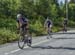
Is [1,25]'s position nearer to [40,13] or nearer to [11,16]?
[11,16]

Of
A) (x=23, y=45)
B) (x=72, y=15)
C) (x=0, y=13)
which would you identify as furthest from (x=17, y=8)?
(x=72, y=15)

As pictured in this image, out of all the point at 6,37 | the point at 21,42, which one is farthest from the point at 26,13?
the point at 21,42

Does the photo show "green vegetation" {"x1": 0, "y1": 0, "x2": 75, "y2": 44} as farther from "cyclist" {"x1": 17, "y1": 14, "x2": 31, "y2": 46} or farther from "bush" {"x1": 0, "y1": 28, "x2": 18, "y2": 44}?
"cyclist" {"x1": 17, "y1": 14, "x2": 31, "y2": 46}

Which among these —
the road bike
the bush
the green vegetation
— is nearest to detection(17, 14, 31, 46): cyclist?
the road bike

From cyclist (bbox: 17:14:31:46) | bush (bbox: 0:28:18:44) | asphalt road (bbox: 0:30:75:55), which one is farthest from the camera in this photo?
bush (bbox: 0:28:18:44)

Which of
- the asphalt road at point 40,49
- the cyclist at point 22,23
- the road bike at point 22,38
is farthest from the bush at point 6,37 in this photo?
A: the cyclist at point 22,23

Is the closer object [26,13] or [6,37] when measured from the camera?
[6,37]

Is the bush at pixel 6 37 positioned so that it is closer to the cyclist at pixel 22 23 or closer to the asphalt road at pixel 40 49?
the asphalt road at pixel 40 49

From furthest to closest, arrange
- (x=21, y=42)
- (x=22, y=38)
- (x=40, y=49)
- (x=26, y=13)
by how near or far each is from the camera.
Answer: (x=26, y=13)
(x=21, y=42)
(x=22, y=38)
(x=40, y=49)

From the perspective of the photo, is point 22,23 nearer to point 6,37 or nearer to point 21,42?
point 21,42

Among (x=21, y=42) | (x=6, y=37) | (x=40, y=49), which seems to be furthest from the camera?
(x=6, y=37)

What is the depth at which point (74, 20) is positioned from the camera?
80875mm

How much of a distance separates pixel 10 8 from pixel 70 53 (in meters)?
26.5

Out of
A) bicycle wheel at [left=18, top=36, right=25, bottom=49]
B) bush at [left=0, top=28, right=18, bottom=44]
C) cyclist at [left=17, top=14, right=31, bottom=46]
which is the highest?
cyclist at [left=17, top=14, right=31, bottom=46]
